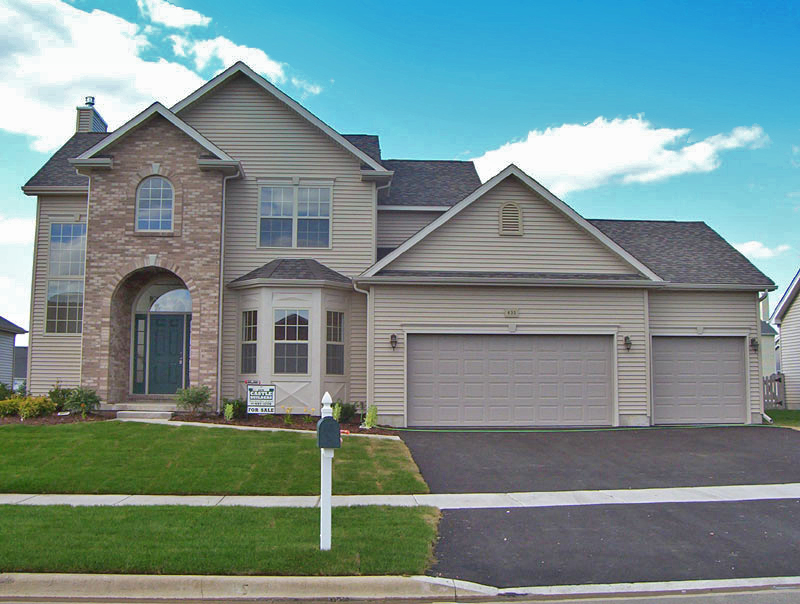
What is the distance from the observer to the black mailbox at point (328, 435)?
6965 mm

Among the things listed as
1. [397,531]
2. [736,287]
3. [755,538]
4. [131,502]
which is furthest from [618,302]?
[131,502]

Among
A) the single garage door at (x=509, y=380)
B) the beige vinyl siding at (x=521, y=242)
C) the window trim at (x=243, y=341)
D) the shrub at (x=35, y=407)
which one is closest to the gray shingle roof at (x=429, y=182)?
the beige vinyl siding at (x=521, y=242)

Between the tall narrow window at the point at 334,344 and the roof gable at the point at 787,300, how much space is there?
1813 centimetres

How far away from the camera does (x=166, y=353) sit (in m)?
18.6

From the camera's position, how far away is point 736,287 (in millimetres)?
18047

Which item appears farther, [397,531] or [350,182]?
[350,182]

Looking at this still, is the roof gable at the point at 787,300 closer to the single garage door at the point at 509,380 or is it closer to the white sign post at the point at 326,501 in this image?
the single garage door at the point at 509,380

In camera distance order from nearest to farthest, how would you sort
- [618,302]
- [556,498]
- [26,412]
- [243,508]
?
[243,508]
[556,498]
[26,412]
[618,302]

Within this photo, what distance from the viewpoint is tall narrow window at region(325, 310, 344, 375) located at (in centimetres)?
1758

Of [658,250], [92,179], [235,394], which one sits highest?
[92,179]

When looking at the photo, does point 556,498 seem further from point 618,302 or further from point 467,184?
point 467,184

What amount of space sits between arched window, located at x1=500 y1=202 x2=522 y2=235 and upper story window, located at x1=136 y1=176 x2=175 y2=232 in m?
8.45

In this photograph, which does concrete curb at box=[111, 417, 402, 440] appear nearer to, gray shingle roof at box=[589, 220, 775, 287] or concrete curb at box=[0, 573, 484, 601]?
concrete curb at box=[0, 573, 484, 601]

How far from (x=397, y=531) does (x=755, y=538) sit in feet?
13.6
